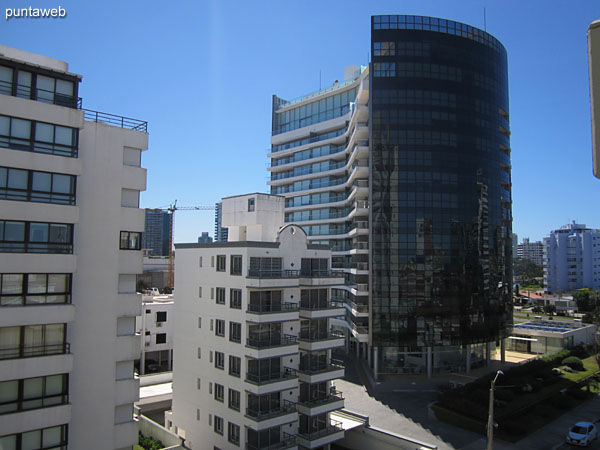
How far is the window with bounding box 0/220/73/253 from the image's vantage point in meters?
21.0

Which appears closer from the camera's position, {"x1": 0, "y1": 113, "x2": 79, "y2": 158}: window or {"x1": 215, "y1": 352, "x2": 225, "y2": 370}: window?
{"x1": 0, "y1": 113, "x2": 79, "y2": 158}: window

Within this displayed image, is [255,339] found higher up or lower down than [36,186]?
lower down

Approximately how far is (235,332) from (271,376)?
4.39 meters

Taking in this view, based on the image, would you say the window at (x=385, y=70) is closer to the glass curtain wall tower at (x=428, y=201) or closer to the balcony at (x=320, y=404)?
the glass curtain wall tower at (x=428, y=201)

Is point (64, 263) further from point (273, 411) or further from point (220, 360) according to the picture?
point (273, 411)

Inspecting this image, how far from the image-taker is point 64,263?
2228 cm

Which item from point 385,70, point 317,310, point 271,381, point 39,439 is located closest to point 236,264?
point 317,310

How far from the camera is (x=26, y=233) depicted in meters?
21.6

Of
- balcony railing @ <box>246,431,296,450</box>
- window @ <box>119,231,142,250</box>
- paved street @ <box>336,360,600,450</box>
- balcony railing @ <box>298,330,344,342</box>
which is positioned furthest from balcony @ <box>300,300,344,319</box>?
window @ <box>119,231,142,250</box>

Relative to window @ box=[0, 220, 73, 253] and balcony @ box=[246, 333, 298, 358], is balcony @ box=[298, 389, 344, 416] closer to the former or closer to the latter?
balcony @ box=[246, 333, 298, 358]

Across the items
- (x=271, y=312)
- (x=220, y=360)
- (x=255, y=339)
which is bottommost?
(x=220, y=360)

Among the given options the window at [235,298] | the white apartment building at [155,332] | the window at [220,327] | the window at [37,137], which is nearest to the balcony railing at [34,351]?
the window at [37,137]

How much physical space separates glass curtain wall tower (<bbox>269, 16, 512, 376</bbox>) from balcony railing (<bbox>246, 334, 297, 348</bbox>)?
2511 centimetres

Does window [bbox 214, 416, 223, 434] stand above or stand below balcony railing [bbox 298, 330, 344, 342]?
below
